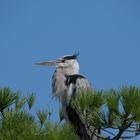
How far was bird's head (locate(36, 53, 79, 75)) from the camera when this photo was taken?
5.55 m

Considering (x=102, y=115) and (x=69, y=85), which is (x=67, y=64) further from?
(x=102, y=115)

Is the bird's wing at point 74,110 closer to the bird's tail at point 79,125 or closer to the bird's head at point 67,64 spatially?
the bird's tail at point 79,125

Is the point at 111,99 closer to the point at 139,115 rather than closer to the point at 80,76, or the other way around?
the point at 139,115

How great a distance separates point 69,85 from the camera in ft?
16.4

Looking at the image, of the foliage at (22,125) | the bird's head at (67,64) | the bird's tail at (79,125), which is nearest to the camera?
the foliage at (22,125)

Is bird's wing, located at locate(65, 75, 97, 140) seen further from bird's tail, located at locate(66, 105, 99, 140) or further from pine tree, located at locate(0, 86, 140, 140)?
pine tree, located at locate(0, 86, 140, 140)

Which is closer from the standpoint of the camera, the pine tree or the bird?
A: the pine tree

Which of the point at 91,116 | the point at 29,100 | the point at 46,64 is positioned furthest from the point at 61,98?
the point at 91,116

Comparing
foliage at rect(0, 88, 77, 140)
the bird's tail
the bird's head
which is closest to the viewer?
foliage at rect(0, 88, 77, 140)

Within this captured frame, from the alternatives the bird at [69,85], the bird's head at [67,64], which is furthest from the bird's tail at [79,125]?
the bird's head at [67,64]

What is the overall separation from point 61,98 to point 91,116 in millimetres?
1797

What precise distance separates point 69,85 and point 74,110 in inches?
16.2

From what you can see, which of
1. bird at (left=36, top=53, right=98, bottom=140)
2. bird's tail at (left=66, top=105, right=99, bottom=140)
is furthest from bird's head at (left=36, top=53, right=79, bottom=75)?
bird's tail at (left=66, top=105, right=99, bottom=140)

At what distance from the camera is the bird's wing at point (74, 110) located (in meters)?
4.47
